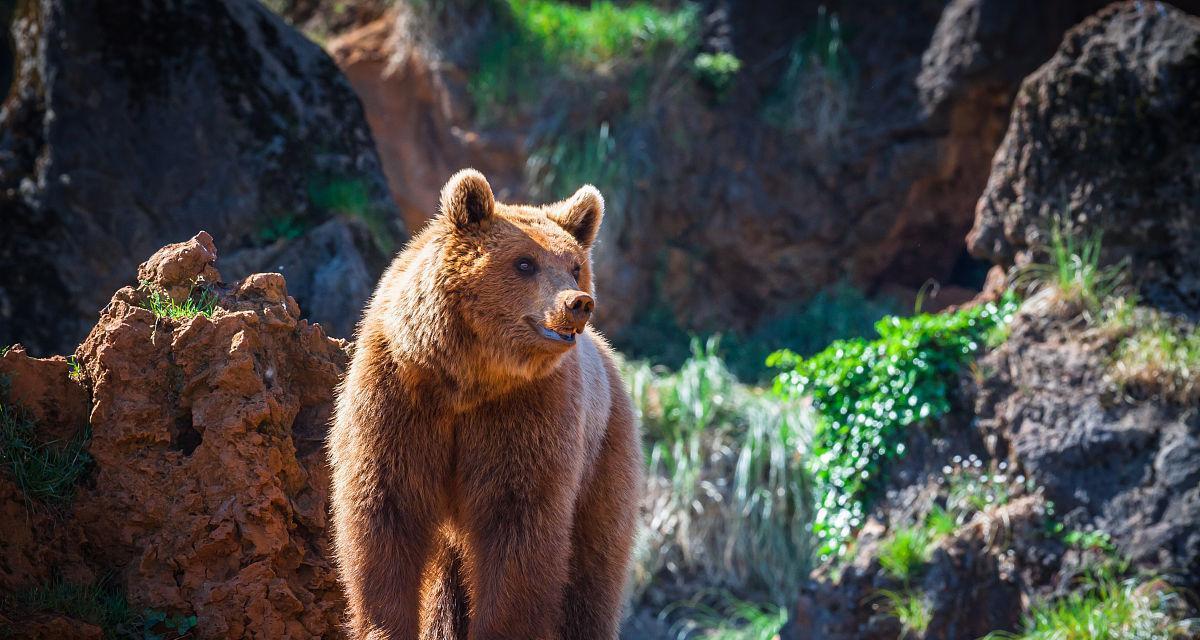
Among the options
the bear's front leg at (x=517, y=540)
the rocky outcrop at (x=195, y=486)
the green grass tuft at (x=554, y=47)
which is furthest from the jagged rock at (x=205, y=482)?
the green grass tuft at (x=554, y=47)

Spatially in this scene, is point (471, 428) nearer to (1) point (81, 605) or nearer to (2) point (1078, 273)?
(1) point (81, 605)

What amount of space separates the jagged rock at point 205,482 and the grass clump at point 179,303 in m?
0.06

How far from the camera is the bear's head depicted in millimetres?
3969

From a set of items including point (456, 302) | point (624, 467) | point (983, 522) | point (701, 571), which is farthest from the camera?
point (701, 571)

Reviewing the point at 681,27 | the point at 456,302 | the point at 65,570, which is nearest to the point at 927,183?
the point at 681,27

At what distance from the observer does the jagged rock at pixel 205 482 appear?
4.30m

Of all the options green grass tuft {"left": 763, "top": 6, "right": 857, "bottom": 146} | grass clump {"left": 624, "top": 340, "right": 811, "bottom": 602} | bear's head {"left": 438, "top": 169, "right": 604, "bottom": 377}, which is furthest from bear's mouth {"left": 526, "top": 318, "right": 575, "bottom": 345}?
green grass tuft {"left": 763, "top": 6, "right": 857, "bottom": 146}

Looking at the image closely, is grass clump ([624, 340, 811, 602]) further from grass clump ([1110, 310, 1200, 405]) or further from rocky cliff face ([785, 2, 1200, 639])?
grass clump ([1110, 310, 1200, 405])

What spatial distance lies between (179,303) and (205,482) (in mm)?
876

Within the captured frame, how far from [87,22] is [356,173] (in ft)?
6.90

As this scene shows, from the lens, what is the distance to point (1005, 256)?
7.81 m

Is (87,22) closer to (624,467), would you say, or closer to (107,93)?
(107,93)

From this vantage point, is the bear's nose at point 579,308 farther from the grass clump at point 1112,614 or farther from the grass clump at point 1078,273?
the grass clump at point 1078,273

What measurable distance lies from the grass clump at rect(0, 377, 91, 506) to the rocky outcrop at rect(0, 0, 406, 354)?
2751 mm
